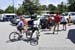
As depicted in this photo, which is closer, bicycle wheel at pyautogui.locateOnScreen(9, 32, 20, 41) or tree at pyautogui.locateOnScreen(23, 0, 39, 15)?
bicycle wheel at pyautogui.locateOnScreen(9, 32, 20, 41)

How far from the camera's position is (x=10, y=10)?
3863 inches

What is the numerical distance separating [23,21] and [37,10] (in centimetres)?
4437

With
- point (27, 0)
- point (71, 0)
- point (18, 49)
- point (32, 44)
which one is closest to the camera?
point (18, 49)

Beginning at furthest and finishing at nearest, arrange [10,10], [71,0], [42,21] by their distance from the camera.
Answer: [10,10] → [71,0] → [42,21]

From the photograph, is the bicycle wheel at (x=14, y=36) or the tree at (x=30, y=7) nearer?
the bicycle wheel at (x=14, y=36)

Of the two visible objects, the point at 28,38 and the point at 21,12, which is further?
the point at 21,12

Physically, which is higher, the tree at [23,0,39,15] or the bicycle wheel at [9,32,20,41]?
the bicycle wheel at [9,32,20,41]

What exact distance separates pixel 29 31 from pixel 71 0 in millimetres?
67886

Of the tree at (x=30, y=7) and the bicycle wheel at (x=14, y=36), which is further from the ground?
the bicycle wheel at (x=14, y=36)

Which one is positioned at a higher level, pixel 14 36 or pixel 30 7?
pixel 14 36

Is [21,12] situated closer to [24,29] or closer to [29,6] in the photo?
[29,6]

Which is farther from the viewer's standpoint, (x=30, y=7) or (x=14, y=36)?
(x=30, y=7)

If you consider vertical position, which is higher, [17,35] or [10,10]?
[17,35]

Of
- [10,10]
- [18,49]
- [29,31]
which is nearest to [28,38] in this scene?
[29,31]
